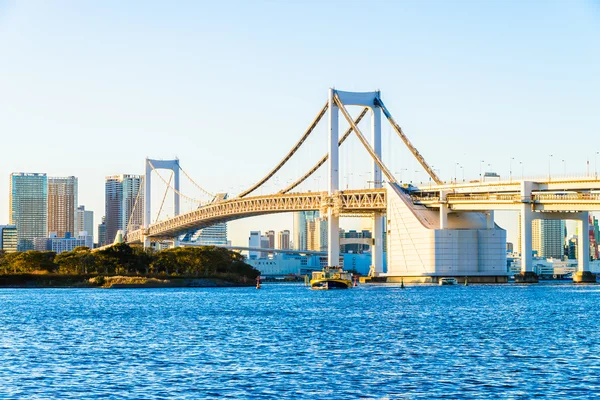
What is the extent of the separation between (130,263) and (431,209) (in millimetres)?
32439

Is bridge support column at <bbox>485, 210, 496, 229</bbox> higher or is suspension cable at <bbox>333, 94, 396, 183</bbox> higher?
suspension cable at <bbox>333, 94, 396, 183</bbox>

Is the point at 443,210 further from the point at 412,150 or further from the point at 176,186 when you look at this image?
the point at 176,186

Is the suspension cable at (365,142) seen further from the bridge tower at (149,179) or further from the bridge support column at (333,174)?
the bridge tower at (149,179)

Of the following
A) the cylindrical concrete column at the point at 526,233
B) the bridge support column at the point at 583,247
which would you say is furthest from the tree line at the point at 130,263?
the bridge support column at the point at 583,247

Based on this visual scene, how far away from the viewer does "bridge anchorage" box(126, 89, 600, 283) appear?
3248 inches

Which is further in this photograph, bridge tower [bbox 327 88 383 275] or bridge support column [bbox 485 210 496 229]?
bridge tower [bbox 327 88 383 275]

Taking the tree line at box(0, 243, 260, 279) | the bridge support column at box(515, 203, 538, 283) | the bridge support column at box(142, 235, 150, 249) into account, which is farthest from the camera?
the bridge support column at box(142, 235, 150, 249)

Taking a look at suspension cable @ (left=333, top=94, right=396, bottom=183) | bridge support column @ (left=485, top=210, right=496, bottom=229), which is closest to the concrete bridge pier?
bridge support column @ (left=485, top=210, right=496, bottom=229)

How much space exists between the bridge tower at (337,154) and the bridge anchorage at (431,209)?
0.08m

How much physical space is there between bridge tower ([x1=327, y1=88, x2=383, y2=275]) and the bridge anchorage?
85 mm

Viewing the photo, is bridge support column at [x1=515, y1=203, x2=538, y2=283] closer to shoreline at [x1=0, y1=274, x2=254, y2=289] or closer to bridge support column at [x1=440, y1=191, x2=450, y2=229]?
bridge support column at [x1=440, y1=191, x2=450, y2=229]

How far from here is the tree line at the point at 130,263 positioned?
109 m

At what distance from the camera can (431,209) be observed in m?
92.9

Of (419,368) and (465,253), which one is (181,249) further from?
(419,368)
